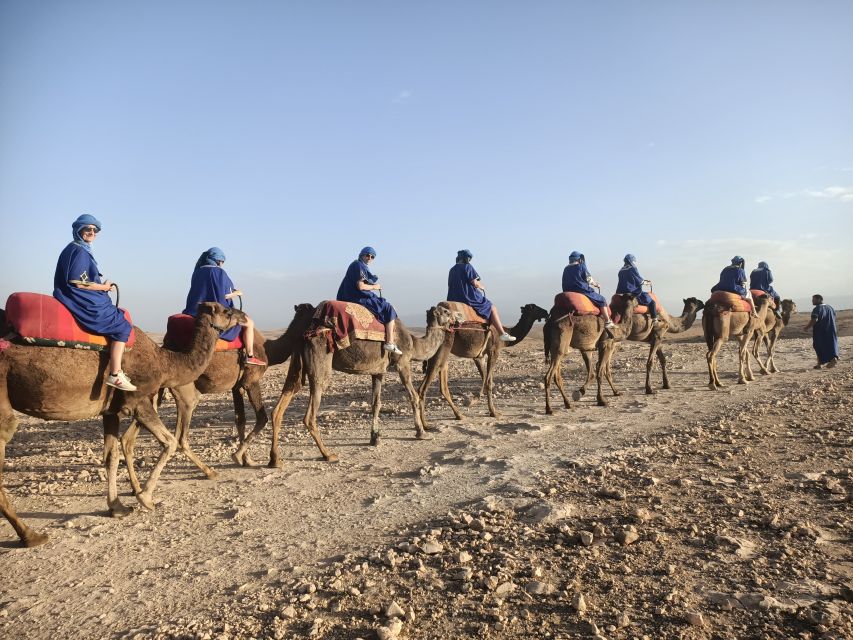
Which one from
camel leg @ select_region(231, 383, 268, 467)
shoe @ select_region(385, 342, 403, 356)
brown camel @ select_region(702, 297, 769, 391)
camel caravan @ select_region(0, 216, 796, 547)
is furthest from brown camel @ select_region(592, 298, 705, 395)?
camel leg @ select_region(231, 383, 268, 467)

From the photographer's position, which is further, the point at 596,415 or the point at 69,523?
the point at 596,415

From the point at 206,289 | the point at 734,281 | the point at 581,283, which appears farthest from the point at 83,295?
the point at 734,281

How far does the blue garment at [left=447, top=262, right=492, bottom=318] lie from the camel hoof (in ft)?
27.3

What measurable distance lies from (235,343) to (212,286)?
0.92 m

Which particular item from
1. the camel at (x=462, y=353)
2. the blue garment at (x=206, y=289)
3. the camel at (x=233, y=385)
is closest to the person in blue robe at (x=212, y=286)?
the blue garment at (x=206, y=289)

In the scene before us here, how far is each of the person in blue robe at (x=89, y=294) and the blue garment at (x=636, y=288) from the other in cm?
1199

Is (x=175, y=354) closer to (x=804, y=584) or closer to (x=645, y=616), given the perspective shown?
(x=645, y=616)

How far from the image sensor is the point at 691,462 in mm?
7203

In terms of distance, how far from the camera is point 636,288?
47.9 ft

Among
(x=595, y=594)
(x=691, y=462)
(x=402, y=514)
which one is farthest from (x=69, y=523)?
(x=691, y=462)

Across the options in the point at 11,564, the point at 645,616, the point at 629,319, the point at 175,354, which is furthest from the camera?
the point at 629,319

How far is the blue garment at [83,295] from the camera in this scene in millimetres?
5973

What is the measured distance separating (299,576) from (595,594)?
233 cm

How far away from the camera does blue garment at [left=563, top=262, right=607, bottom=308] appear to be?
43.2 feet
